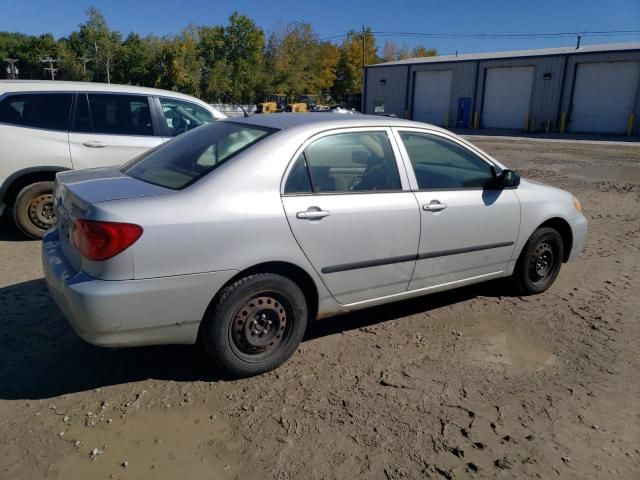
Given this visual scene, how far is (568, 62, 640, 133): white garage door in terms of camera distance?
31.5 meters

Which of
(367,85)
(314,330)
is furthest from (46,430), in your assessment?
(367,85)

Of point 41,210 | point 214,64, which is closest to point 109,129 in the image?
point 41,210

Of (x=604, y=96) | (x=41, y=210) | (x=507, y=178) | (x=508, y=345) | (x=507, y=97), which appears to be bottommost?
(x=508, y=345)

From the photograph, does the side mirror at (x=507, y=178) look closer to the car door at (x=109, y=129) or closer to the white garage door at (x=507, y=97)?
the car door at (x=109, y=129)

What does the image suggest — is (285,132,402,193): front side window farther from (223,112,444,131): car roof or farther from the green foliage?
the green foliage

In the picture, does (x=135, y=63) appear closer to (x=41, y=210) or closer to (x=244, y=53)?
(x=244, y=53)

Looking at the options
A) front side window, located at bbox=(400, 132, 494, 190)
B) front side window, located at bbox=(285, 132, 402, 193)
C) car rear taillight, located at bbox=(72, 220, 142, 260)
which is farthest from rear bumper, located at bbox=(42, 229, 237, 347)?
front side window, located at bbox=(400, 132, 494, 190)

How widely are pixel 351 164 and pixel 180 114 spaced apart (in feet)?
13.3

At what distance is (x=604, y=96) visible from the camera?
106 ft

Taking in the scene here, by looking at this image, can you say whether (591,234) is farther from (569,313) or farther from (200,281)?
(200,281)

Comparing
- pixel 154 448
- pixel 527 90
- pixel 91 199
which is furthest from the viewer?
pixel 527 90

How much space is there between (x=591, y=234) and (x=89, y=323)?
702cm

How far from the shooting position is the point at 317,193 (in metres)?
3.52

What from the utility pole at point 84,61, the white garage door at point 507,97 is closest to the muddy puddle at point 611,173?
the white garage door at point 507,97
